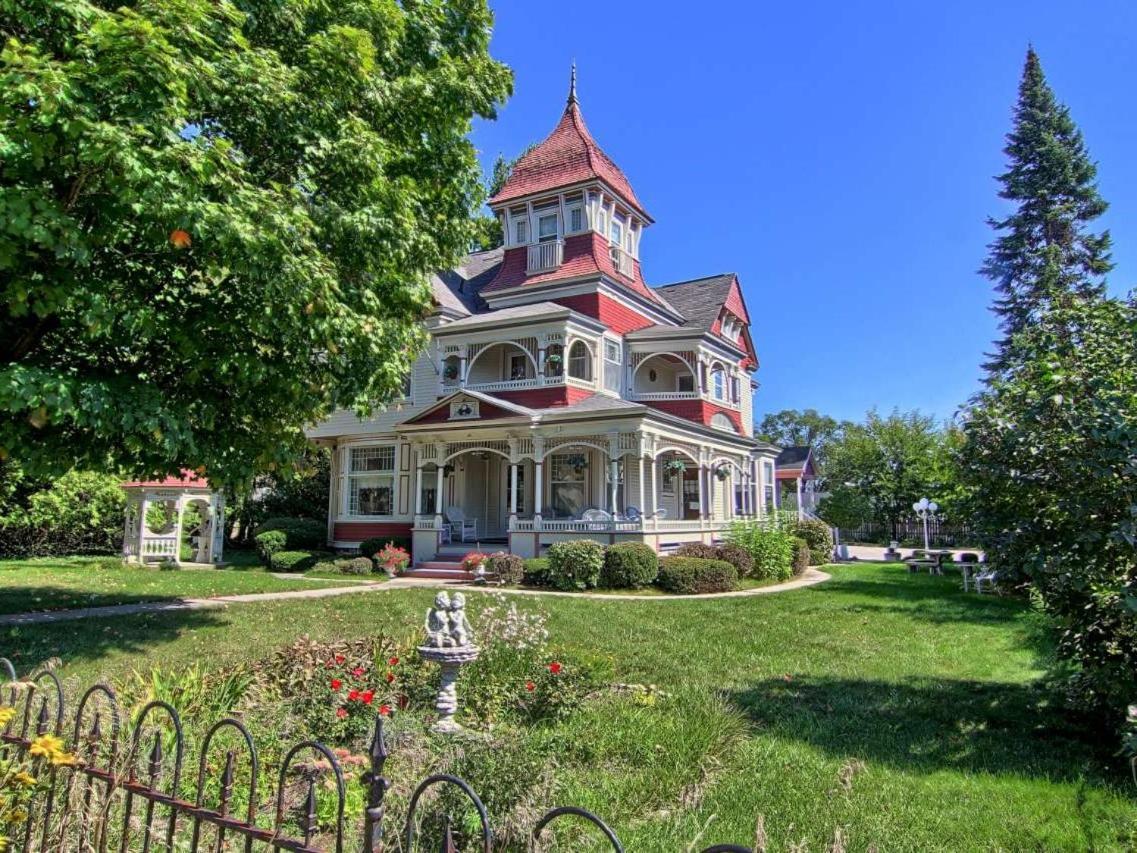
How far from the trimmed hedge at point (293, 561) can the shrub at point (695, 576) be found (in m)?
10.7

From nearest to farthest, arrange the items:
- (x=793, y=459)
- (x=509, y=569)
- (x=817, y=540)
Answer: (x=509, y=569) → (x=817, y=540) → (x=793, y=459)

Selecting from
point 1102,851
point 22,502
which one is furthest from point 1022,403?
point 22,502

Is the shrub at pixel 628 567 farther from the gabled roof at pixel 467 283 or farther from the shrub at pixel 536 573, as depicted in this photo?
the gabled roof at pixel 467 283

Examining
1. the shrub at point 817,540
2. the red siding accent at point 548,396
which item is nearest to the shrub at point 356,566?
the red siding accent at point 548,396

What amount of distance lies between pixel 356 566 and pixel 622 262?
1399cm

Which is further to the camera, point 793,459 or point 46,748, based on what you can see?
point 793,459

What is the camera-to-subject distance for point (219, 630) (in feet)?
32.6

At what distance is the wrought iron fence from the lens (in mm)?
2494

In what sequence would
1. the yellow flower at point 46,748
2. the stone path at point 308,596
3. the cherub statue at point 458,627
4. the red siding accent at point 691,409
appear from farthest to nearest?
the red siding accent at point 691,409 → the stone path at point 308,596 → the cherub statue at point 458,627 → the yellow flower at point 46,748

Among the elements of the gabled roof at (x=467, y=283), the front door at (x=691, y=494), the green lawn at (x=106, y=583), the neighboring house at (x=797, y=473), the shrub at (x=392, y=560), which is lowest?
the green lawn at (x=106, y=583)

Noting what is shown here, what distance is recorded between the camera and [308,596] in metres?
14.0

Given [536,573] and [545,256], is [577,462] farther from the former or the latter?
[545,256]

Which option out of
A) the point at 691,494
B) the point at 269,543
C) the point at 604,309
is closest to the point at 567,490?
the point at 691,494

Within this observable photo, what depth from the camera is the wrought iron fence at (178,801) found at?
2.49 meters
